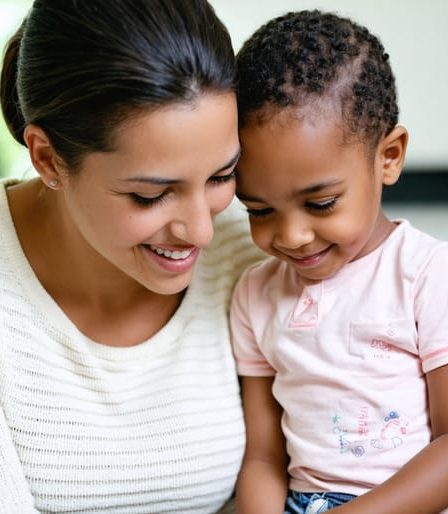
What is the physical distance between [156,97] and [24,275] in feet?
1.37

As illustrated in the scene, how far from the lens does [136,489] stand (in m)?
1.32

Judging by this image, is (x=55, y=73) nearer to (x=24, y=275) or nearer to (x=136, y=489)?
(x=24, y=275)

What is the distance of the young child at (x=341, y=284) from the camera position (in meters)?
1.18

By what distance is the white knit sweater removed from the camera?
4.20 feet

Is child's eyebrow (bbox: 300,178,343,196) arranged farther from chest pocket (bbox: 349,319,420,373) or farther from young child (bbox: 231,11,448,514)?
chest pocket (bbox: 349,319,420,373)

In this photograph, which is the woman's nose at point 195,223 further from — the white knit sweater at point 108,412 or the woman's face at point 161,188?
the white knit sweater at point 108,412

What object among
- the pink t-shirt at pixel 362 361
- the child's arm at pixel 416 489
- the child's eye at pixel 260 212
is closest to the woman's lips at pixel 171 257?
the child's eye at pixel 260 212

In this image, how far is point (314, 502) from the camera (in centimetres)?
128

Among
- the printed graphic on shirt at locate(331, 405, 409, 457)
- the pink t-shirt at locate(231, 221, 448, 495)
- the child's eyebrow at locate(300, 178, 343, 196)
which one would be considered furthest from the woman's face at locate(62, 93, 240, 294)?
the printed graphic on shirt at locate(331, 405, 409, 457)

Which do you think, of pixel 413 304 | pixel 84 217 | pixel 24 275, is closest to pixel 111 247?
pixel 84 217

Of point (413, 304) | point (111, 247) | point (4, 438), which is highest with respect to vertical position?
point (111, 247)

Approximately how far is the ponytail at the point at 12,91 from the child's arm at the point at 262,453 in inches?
22.0

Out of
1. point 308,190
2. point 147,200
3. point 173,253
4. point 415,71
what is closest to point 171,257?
point 173,253

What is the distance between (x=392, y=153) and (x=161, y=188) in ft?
1.24
